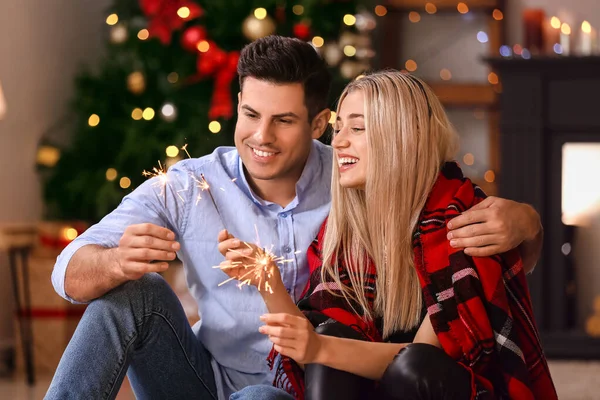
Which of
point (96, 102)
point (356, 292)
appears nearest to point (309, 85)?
point (356, 292)

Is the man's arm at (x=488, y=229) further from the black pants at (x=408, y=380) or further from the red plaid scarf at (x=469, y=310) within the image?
the black pants at (x=408, y=380)

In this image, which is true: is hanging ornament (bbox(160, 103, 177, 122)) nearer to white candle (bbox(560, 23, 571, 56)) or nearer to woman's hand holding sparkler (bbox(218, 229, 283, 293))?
white candle (bbox(560, 23, 571, 56))

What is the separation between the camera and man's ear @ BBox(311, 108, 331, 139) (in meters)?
2.26

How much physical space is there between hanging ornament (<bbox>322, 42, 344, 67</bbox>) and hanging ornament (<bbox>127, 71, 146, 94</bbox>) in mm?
735

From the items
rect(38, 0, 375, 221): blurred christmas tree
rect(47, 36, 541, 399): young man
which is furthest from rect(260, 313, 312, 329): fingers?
rect(38, 0, 375, 221): blurred christmas tree

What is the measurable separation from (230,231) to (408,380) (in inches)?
25.4

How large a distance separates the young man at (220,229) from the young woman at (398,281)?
0.11 metres

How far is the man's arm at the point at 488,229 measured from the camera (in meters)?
1.86

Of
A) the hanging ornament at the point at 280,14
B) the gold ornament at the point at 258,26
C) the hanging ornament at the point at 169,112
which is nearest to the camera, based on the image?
the gold ornament at the point at 258,26

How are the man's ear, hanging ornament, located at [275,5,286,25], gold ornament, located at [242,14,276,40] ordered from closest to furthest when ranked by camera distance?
the man's ear, gold ornament, located at [242,14,276,40], hanging ornament, located at [275,5,286,25]

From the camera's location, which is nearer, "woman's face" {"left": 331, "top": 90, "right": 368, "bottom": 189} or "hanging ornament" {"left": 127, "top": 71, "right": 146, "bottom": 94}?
"woman's face" {"left": 331, "top": 90, "right": 368, "bottom": 189}

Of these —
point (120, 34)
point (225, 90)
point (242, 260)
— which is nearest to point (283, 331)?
point (242, 260)

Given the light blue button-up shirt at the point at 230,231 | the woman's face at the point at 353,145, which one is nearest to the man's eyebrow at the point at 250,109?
the light blue button-up shirt at the point at 230,231

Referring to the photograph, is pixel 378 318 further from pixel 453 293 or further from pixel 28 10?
pixel 28 10
